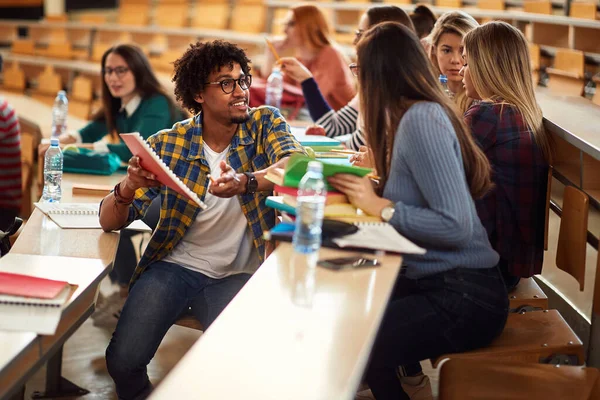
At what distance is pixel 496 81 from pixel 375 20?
4.19 feet

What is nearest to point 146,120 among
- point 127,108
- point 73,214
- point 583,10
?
point 127,108

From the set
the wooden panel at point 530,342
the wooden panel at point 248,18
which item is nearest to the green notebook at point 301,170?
the wooden panel at point 530,342

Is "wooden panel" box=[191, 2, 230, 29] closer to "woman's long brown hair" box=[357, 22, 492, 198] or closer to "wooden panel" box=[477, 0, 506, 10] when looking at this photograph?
"wooden panel" box=[477, 0, 506, 10]

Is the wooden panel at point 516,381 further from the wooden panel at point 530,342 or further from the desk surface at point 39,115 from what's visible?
the desk surface at point 39,115

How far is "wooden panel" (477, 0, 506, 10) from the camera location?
267 inches

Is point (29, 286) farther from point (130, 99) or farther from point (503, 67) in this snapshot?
point (130, 99)

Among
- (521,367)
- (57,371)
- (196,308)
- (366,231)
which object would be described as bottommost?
(57,371)

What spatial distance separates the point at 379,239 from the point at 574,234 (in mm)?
774

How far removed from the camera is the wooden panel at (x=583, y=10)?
538 cm

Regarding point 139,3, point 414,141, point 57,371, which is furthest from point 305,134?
point 139,3

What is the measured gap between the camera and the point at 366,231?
6.49 feet

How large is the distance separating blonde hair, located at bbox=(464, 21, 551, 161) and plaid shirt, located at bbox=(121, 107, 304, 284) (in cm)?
65

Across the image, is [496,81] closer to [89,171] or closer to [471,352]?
[471,352]

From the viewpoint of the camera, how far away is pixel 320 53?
4910 millimetres
